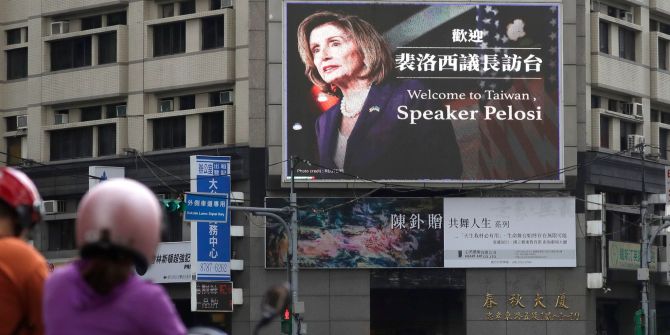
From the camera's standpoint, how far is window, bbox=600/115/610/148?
146ft

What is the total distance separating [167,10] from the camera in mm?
44938

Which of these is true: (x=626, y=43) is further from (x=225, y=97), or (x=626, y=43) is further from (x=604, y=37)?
(x=225, y=97)

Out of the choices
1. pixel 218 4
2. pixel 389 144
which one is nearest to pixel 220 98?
pixel 218 4

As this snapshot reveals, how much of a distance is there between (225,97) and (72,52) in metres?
6.24

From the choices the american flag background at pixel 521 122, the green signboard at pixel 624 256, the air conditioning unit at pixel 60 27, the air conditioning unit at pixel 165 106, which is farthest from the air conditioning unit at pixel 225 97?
the green signboard at pixel 624 256

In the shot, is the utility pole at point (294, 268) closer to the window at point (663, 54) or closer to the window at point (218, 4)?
the window at point (218, 4)

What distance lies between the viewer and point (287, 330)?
121ft

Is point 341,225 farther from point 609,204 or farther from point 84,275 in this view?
point 84,275

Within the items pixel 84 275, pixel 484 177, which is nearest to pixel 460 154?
pixel 484 177

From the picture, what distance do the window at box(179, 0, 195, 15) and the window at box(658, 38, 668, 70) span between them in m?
15.1

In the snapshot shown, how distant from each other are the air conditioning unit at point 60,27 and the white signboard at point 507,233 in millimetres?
13921

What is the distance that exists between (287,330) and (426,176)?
740cm

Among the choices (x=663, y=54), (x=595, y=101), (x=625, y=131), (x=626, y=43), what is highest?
(x=626, y=43)

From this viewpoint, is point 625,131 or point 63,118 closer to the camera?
point 625,131
